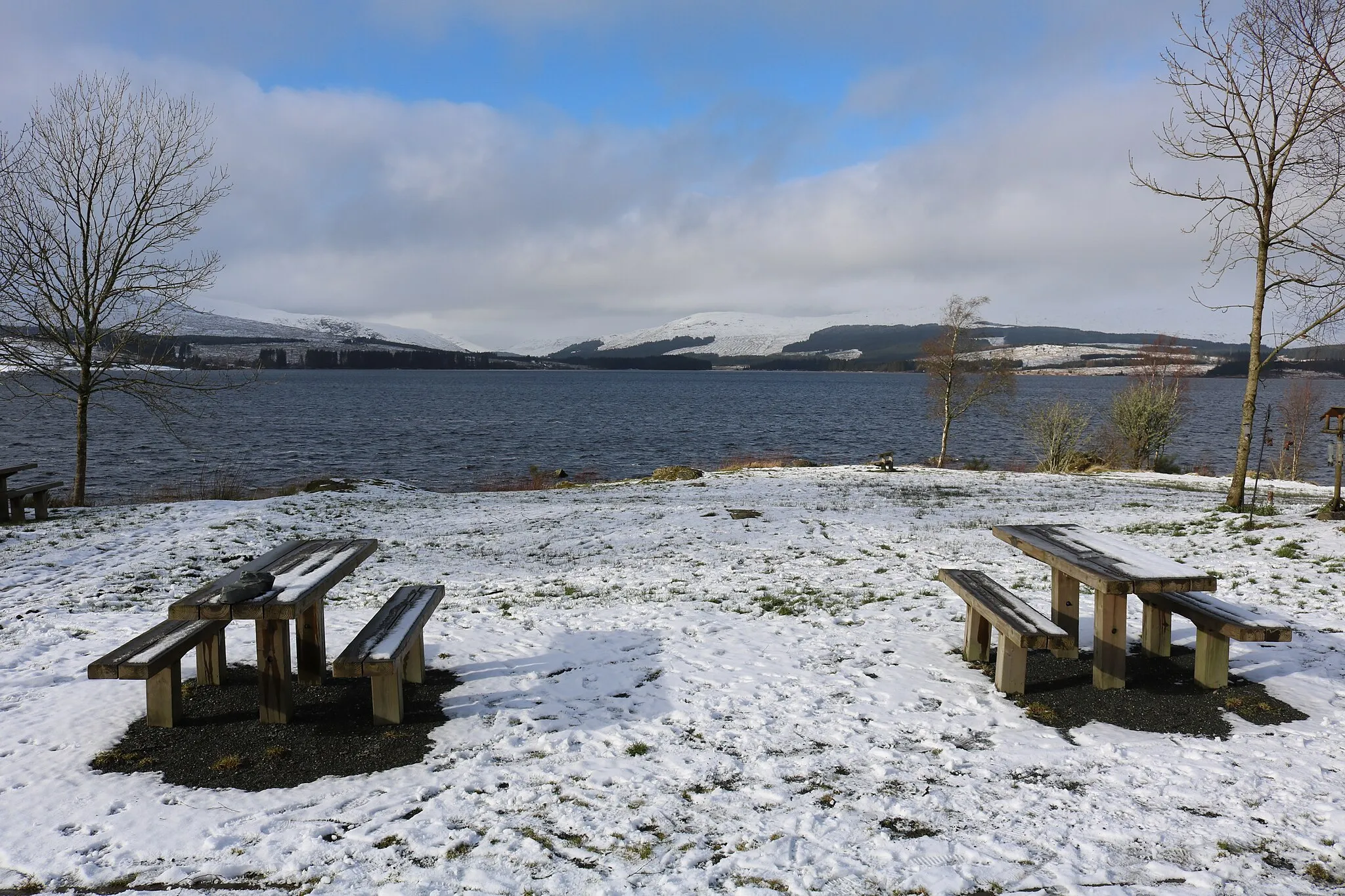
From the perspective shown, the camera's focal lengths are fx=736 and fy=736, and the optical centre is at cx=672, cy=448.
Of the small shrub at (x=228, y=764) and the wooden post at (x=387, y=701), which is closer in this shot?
the small shrub at (x=228, y=764)

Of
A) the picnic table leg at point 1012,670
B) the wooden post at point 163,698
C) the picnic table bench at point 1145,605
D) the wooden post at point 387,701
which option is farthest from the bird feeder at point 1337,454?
the wooden post at point 163,698

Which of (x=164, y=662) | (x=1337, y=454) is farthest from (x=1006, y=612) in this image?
(x=1337, y=454)

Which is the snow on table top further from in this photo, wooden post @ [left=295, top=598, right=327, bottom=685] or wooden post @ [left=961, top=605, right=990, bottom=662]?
wooden post @ [left=295, top=598, right=327, bottom=685]

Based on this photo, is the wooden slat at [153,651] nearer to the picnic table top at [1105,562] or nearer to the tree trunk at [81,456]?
the picnic table top at [1105,562]

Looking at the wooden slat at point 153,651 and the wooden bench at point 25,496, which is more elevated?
the wooden slat at point 153,651

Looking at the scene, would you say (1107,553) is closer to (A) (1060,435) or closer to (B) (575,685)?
(B) (575,685)

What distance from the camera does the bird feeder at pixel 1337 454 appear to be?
13.7m

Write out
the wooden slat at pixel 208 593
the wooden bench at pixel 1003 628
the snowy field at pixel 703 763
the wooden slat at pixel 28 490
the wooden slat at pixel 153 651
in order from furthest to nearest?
the wooden slat at pixel 28 490
the wooden bench at pixel 1003 628
the wooden slat at pixel 208 593
the wooden slat at pixel 153 651
the snowy field at pixel 703 763

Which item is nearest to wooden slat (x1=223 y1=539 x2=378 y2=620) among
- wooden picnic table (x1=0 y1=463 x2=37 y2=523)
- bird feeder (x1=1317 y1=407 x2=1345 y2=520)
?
wooden picnic table (x1=0 y1=463 x2=37 y2=523)

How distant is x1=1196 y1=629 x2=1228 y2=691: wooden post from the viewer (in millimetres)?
6445

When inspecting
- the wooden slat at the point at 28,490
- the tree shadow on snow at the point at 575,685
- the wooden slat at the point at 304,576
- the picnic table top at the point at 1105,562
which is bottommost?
the tree shadow on snow at the point at 575,685

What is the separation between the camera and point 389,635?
5.94 metres

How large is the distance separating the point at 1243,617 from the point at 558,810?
5.87m

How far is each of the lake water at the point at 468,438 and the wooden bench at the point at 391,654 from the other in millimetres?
13954
